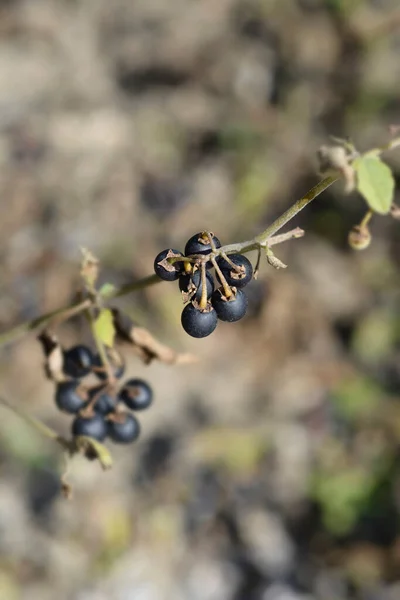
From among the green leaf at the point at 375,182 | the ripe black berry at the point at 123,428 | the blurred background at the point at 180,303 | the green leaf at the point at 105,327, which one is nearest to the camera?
the green leaf at the point at 375,182

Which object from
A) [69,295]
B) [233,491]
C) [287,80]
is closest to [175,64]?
[287,80]

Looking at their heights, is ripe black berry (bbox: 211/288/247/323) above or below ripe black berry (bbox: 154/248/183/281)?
below

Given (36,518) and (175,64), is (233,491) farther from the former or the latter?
(175,64)

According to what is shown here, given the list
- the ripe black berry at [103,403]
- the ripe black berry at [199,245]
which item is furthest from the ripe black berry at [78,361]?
the ripe black berry at [199,245]

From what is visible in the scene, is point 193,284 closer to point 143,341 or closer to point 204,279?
point 204,279

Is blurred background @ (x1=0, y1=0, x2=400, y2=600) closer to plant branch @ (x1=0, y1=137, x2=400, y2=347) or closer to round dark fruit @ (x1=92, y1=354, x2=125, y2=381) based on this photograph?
round dark fruit @ (x1=92, y1=354, x2=125, y2=381)

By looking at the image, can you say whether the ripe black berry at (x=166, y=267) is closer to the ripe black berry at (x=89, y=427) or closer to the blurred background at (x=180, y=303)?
the ripe black berry at (x=89, y=427)

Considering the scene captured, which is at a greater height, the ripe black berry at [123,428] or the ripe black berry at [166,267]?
the ripe black berry at [123,428]

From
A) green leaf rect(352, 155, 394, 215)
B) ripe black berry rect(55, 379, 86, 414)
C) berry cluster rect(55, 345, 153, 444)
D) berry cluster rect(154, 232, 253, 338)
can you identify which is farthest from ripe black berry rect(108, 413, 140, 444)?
green leaf rect(352, 155, 394, 215)
